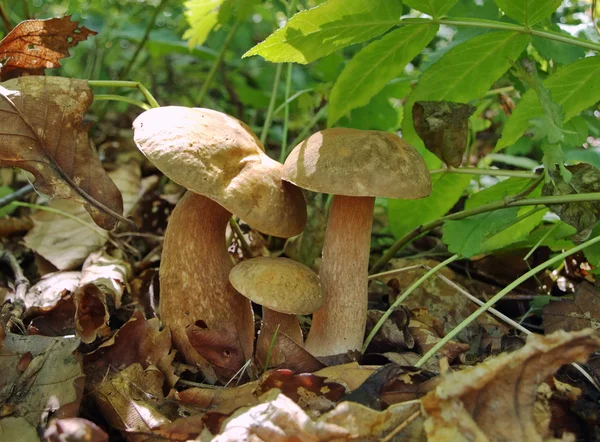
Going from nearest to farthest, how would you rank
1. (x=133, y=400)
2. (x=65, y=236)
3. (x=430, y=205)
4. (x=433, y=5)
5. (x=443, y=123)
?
1. (x=133, y=400)
2. (x=433, y=5)
3. (x=443, y=123)
4. (x=430, y=205)
5. (x=65, y=236)

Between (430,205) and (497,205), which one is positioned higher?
(497,205)

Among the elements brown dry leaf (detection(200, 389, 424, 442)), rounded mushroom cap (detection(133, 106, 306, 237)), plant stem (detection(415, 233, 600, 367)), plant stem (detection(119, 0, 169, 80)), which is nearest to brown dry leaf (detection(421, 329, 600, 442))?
brown dry leaf (detection(200, 389, 424, 442))

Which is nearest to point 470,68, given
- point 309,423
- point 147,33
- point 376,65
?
point 376,65

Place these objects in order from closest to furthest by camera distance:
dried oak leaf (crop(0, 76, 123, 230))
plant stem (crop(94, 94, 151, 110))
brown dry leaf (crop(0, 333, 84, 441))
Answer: brown dry leaf (crop(0, 333, 84, 441)), dried oak leaf (crop(0, 76, 123, 230)), plant stem (crop(94, 94, 151, 110))

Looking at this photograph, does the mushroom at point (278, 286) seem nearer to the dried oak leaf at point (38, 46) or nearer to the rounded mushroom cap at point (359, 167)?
the rounded mushroom cap at point (359, 167)

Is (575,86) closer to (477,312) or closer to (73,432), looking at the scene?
(477,312)

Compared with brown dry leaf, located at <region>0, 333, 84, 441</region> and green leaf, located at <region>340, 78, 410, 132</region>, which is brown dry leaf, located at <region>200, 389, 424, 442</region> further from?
green leaf, located at <region>340, 78, 410, 132</region>

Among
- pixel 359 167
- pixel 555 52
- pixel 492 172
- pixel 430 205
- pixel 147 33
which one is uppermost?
pixel 555 52
